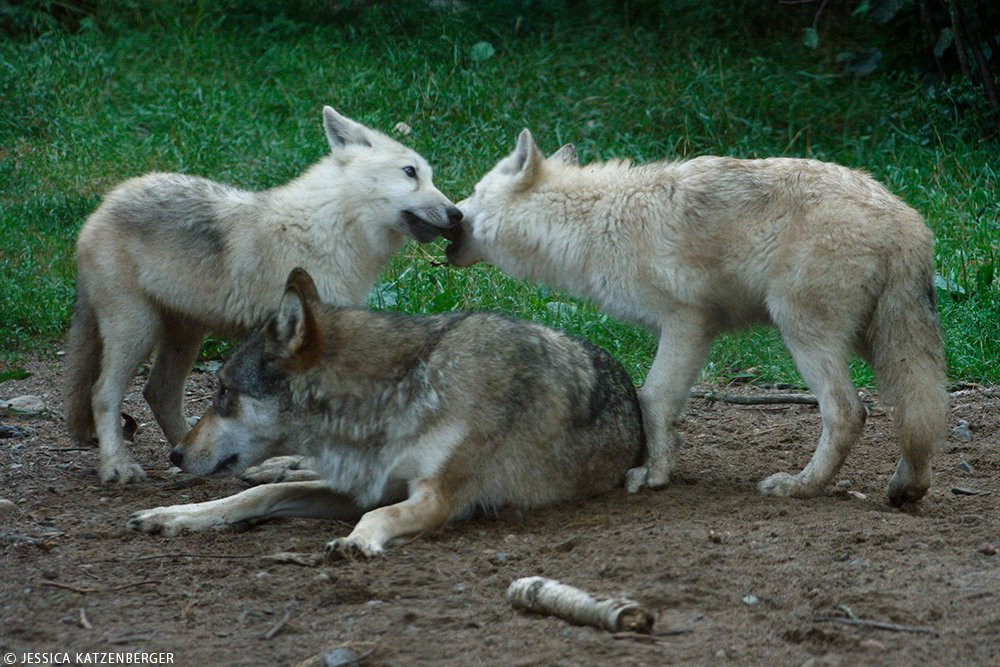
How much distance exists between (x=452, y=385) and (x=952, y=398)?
11.9 ft

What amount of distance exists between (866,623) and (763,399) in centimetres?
382

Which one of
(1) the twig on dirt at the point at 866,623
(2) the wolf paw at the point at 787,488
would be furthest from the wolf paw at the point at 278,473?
(1) the twig on dirt at the point at 866,623

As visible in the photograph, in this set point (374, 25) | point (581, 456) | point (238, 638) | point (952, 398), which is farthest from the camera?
point (374, 25)

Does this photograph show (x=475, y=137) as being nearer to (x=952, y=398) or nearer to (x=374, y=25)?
(x=374, y=25)

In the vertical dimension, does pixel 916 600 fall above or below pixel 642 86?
below

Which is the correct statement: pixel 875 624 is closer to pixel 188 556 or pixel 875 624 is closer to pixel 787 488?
pixel 787 488

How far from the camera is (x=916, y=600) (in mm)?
3660

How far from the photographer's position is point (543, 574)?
413 cm

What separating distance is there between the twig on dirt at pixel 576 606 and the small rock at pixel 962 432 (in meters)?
3.38

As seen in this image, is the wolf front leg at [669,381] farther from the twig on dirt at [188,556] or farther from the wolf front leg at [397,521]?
the twig on dirt at [188,556]

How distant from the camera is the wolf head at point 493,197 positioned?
6.23 m

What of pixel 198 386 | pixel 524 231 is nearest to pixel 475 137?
pixel 198 386

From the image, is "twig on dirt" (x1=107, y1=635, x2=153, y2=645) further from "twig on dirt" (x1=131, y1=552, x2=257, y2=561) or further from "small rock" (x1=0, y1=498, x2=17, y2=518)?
"small rock" (x1=0, y1=498, x2=17, y2=518)

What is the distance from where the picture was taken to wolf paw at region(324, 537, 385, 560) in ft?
14.2
